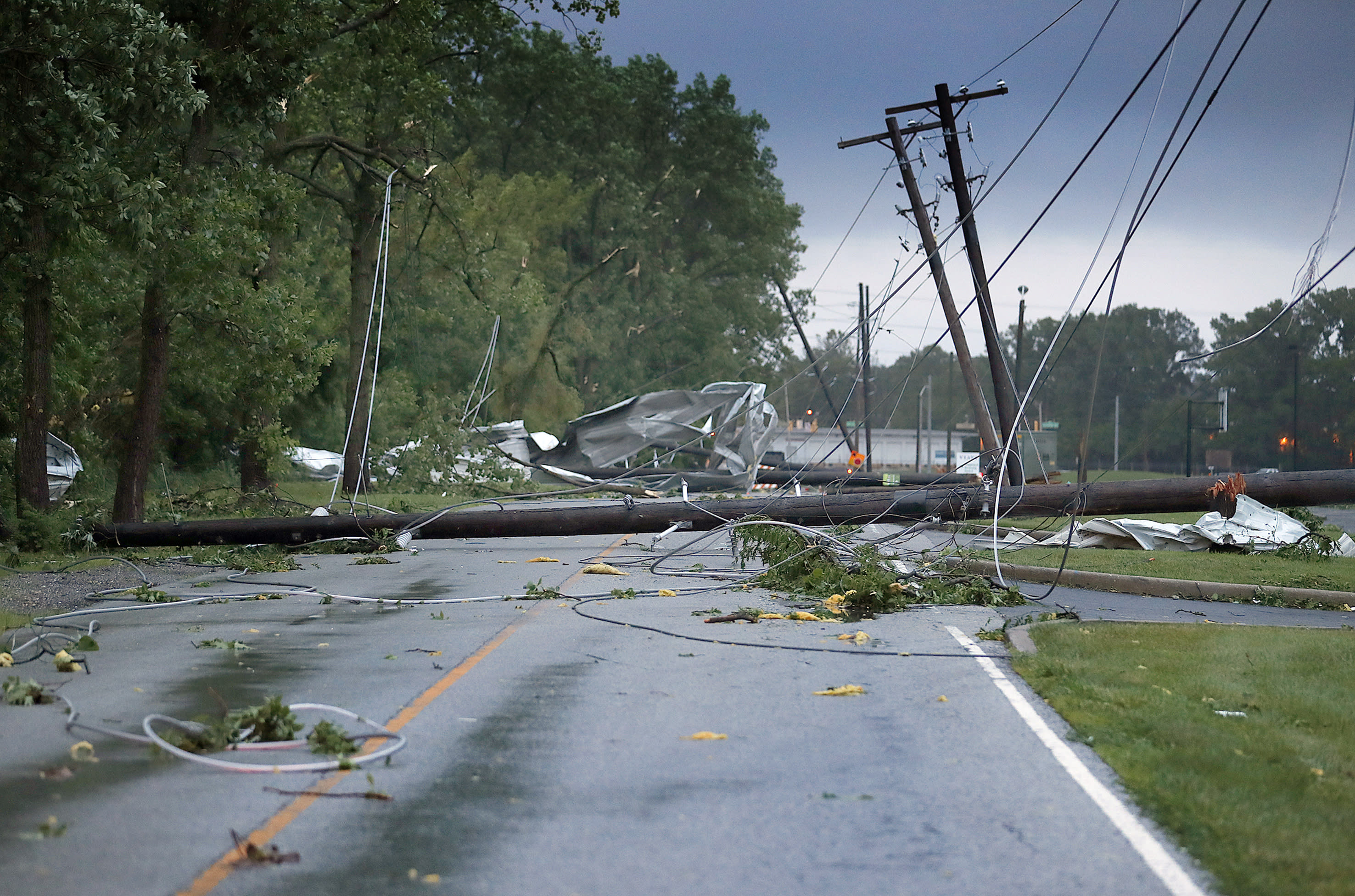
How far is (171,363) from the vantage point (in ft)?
72.0

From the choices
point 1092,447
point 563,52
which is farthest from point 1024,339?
point 563,52

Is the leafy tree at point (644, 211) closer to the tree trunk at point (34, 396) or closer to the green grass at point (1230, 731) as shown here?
the tree trunk at point (34, 396)

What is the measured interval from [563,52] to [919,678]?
5767 cm

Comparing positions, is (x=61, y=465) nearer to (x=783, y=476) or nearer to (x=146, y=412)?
(x=146, y=412)

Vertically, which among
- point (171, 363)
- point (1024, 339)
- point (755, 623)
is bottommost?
point (755, 623)

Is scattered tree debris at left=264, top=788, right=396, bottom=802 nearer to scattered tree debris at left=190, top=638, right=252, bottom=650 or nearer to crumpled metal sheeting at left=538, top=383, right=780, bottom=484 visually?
scattered tree debris at left=190, top=638, right=252, bottom=650

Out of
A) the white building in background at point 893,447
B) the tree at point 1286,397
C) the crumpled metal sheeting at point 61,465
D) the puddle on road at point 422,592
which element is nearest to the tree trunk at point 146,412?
the crumpled metal sheeting at point 61,465

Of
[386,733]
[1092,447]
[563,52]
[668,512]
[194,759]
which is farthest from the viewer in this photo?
[1092,447]

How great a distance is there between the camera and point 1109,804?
18.0ft

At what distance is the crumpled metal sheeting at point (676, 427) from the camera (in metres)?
42.0

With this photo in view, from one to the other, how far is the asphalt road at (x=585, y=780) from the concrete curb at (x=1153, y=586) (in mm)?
4753

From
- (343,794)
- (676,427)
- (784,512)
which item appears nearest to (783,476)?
(676,427)

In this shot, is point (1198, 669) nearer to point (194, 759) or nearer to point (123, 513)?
point (194, 759)

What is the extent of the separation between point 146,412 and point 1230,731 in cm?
1750
